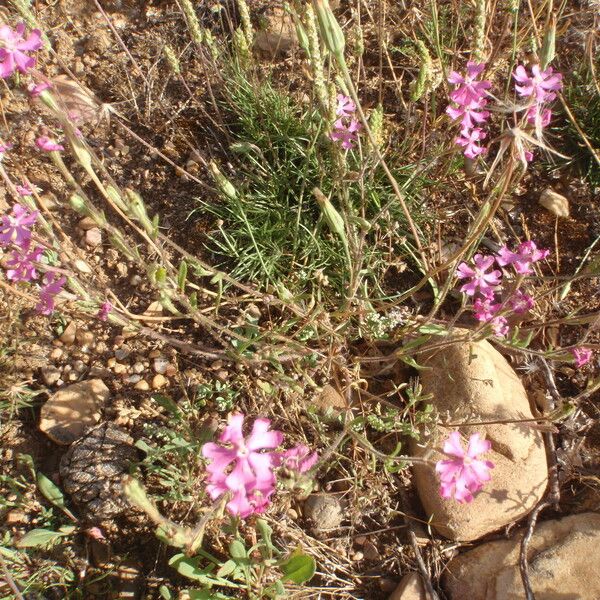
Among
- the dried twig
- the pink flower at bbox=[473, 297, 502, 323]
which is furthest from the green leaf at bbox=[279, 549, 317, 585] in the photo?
the pink flower at bbox=[473, 297, 502, 323]

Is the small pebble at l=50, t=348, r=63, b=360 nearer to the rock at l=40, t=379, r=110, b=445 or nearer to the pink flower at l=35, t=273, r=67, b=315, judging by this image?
the rock at l=40, t=379, r=110, b=445

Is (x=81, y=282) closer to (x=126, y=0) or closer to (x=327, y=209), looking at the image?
(x=327, y=209)

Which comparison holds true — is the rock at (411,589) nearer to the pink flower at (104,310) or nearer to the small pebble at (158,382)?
the small pebble at (158,382)

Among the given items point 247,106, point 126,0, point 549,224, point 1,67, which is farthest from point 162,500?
point 126,0

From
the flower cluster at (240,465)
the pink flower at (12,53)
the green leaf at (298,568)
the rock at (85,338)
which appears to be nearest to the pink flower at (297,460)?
the flower cluster at (240,465)

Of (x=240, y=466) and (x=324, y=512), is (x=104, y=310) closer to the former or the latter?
(x=240, y=466)

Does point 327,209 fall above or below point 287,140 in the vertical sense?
above
